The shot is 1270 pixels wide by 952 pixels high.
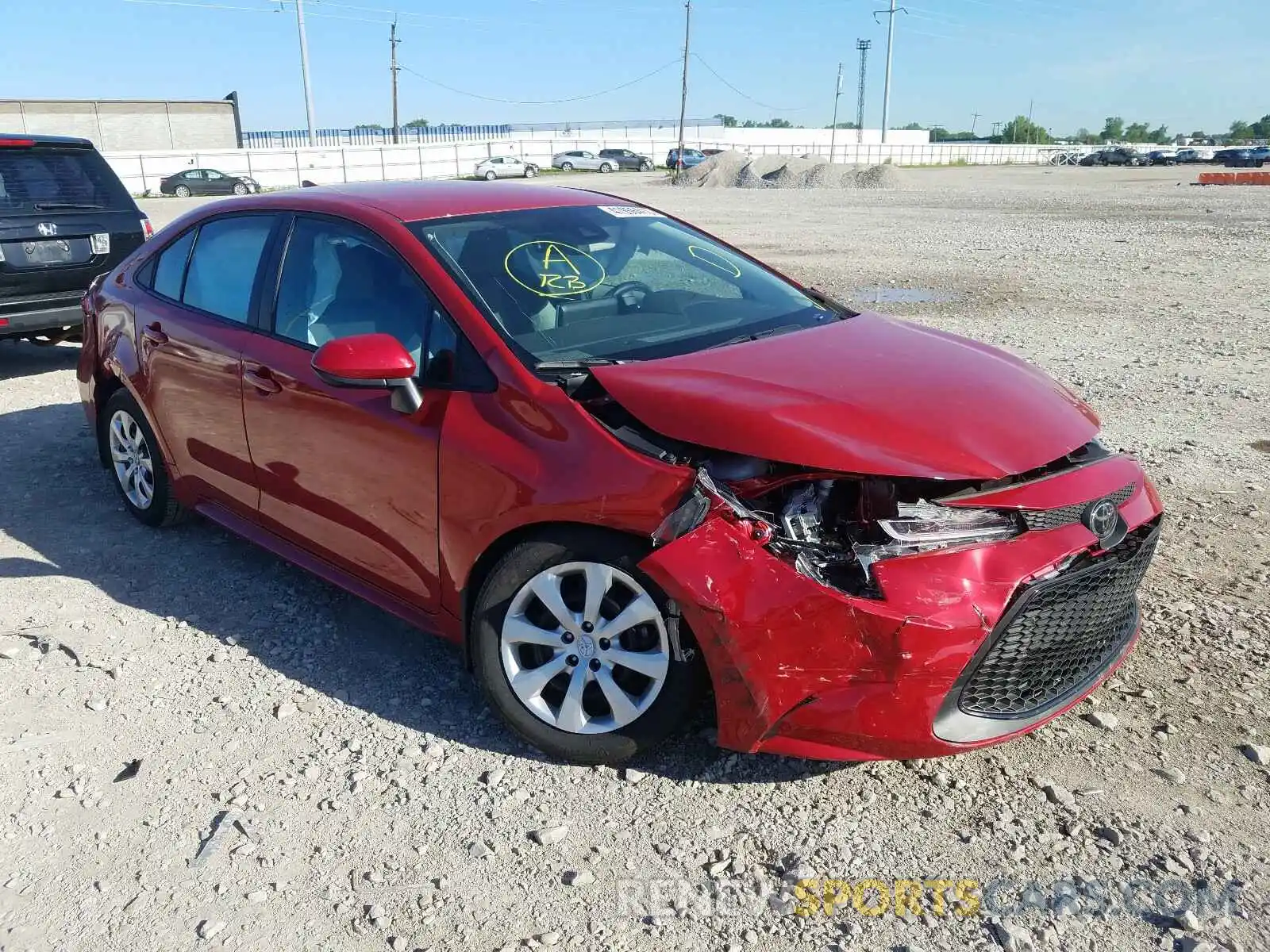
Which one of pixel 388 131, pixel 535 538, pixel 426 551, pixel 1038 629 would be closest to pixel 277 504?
pixel 426 551

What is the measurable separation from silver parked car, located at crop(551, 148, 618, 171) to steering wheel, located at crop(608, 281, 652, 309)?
6229cm

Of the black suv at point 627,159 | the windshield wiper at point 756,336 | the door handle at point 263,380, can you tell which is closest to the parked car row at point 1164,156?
the black suv at point 627,159

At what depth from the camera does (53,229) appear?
25.8 feet

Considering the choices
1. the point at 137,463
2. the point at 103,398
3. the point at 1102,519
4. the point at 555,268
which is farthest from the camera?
the point at 103,398

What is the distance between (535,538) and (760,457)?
72 cm

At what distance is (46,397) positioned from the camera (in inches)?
297

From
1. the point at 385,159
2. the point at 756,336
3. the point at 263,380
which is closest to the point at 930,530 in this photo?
the point at 756,336

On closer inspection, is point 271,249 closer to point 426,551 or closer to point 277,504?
point 277,504

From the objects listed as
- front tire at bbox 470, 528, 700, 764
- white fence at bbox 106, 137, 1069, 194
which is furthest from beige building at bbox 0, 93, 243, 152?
front tire at bbox 470, 528, 700, 764


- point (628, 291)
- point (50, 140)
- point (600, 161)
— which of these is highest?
point (50, 140)

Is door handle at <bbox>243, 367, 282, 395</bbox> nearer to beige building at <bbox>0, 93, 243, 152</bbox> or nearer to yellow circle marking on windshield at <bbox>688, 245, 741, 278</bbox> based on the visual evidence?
yellow circle marking on windshield at <bbox>688, 245, 741, 278</bbox>

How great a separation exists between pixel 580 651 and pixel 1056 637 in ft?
4.37

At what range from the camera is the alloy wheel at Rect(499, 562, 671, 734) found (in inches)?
112

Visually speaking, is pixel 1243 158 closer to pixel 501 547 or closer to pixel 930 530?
pixel 930 530
